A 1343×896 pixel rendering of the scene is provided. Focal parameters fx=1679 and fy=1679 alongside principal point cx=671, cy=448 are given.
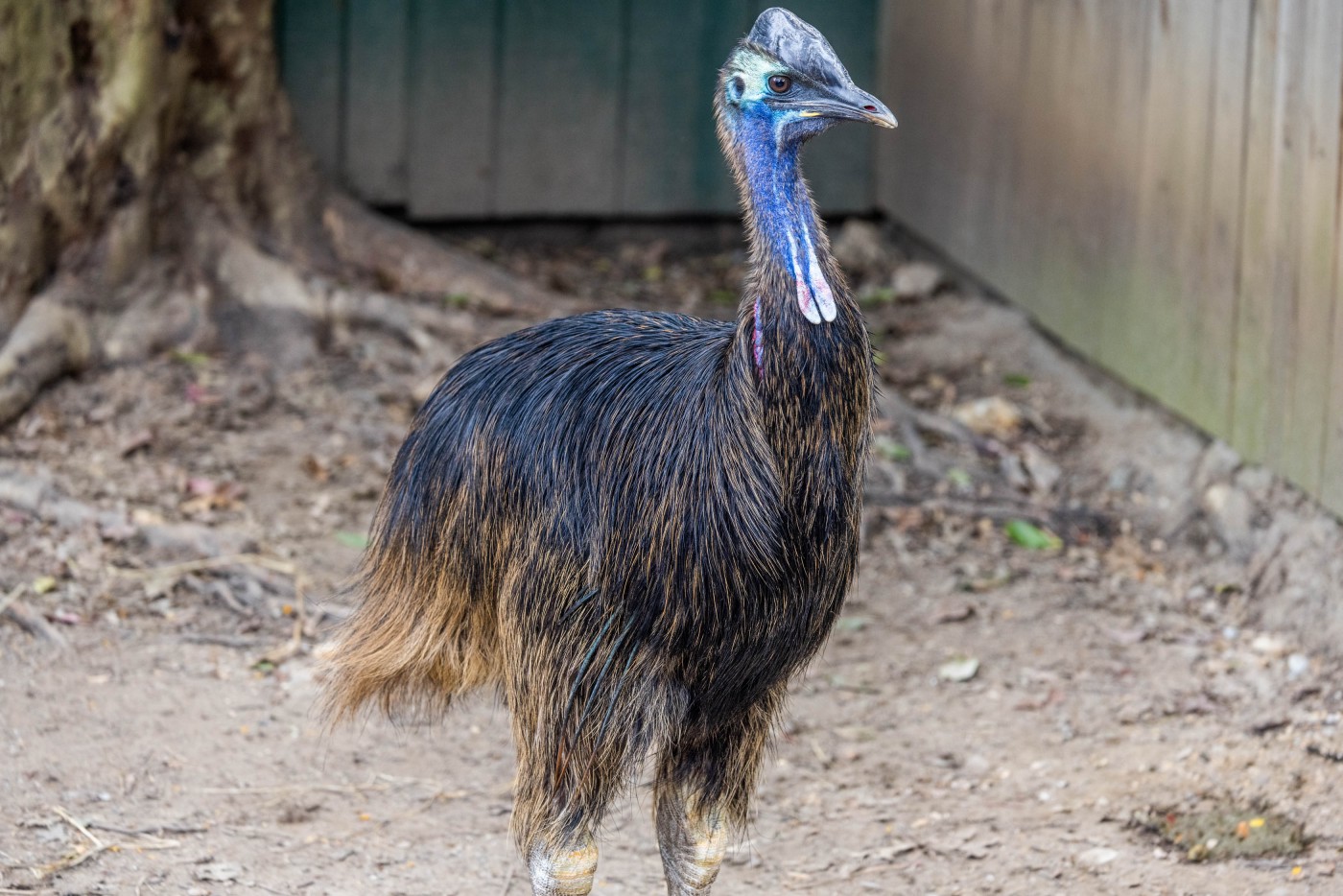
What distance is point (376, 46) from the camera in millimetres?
7234

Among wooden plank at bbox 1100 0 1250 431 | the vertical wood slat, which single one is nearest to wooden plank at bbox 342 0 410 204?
wooden plank at bbox 1100 0 1250 431

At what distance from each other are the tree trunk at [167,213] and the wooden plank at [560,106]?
1.10 metres

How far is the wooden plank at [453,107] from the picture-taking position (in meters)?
7.30

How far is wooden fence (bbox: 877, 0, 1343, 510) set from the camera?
4648 mm

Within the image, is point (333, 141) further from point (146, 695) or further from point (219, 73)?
point (146, 695)

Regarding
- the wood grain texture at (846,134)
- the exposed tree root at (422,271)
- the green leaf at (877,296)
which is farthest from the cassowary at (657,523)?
the wood grain texture at (846,134)

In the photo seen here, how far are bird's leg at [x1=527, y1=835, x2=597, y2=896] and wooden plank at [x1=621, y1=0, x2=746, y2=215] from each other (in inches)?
190

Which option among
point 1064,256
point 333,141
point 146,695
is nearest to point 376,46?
point 333,141

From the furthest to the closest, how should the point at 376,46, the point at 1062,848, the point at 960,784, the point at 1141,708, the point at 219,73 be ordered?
the point at 376,46, the point at 219,73, the point at 1141,708, the point at 960,784, the point at 1062,848

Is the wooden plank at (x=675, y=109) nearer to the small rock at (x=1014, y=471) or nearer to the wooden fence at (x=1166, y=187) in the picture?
the wooden fence at (x=1166, y=187)

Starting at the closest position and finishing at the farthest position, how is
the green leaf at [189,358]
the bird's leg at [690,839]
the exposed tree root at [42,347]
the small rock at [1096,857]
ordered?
the bird's leg at [690,839] → the small rock at [1096,857] → the exposed tree root at [42,347] → the green leaf at [189,358]

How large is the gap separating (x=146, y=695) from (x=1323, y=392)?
10.6 feet

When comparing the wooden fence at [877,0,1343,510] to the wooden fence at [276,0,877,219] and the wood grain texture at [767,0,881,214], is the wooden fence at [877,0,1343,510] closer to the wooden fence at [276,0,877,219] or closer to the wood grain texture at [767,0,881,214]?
the wood grain texture at [767,0,881,214]

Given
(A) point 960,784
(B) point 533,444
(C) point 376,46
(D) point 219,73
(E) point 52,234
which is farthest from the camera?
(C) point 376,46
